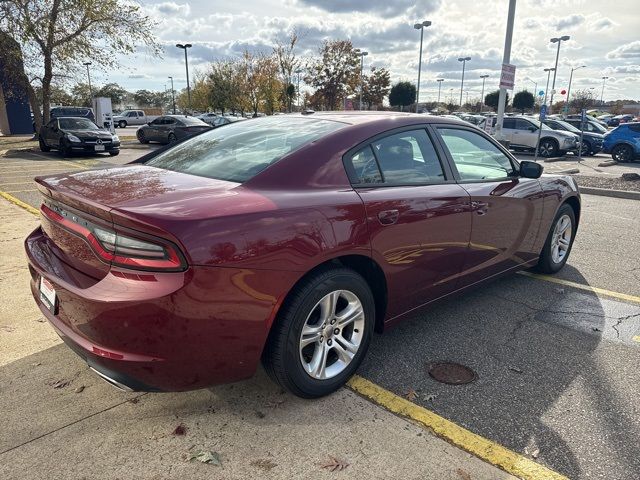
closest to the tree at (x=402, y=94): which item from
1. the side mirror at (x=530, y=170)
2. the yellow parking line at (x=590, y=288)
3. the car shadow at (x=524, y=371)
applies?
the yellow parking line at (x=590, y=288)

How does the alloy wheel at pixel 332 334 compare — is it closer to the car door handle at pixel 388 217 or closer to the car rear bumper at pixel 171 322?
the car rear bumper at pixel 171 322

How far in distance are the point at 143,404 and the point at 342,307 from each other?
122 centimetres

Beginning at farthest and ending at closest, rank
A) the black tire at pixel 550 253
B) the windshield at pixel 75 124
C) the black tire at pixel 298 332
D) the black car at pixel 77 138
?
1. the windshield at pixel 75 124
2. the black car at pixel 77 138
3. the black tire at pixel 550 253
4. the black tire at pixel 298 332

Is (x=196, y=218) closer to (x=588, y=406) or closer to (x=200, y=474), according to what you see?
(x=200, y=474)

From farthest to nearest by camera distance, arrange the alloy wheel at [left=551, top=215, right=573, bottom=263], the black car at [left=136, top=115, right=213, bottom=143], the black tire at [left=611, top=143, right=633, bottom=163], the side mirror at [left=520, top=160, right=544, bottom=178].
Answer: the black car at [left=136, top=115, right=213, bottom=143] < the black tire at [left=611, top=143, right=633, bottom=163] < the alloy wheel at [left=551, top=215, right=573, bottom=263] < the side mirror at [left=520, top=160, right=544, bottom=178]

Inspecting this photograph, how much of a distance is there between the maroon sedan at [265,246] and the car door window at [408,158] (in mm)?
10

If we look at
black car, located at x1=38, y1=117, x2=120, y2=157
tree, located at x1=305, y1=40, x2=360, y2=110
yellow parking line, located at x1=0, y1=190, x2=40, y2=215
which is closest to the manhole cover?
yellow parking line, located at x1=0, y1=190, x2=40, y2=215

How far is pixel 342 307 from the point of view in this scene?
9.05 ft

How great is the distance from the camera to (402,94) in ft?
167

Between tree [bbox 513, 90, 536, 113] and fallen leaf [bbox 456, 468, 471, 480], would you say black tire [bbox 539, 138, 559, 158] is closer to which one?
fallen leaf [bbox 456, 468, 471, 480]

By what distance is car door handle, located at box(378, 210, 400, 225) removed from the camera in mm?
2781

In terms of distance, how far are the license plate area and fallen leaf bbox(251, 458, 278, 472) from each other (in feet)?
4.16

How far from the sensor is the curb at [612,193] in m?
10.1

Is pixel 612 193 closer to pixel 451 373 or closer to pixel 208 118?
pixel 451 373
